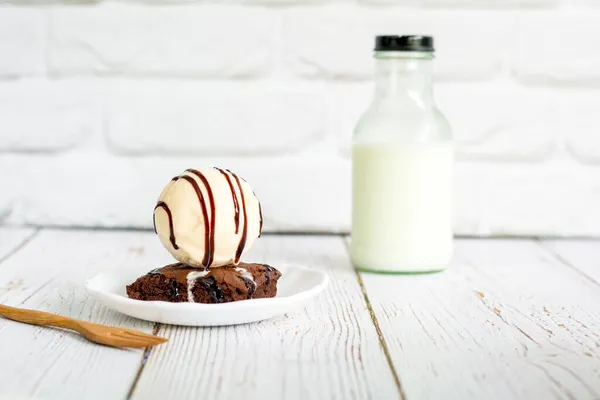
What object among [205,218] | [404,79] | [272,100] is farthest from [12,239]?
[404,79]

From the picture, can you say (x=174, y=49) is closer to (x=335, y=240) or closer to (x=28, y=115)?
(x=28, y=115)

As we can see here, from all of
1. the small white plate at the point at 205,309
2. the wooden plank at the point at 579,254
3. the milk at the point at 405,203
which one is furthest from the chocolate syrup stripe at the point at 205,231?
the wooden plank at the point at 579,254

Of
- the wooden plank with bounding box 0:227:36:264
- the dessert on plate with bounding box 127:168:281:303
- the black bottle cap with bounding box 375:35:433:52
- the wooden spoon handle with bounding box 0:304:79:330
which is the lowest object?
the wooden plank with bounding box 0:227:36:264

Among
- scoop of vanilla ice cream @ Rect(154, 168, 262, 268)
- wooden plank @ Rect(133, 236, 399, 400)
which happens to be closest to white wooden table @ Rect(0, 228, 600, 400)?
wooden plank @ Rect(133, 236, 399, 400)

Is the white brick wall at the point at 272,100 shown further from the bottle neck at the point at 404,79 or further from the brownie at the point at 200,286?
the brownie at the point at 200,286

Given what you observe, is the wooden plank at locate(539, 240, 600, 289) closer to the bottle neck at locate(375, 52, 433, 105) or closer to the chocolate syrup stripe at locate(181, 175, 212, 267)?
the bottle neck at locate(375, 52, 433, 105)

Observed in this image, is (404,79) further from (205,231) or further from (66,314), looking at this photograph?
(66,314)
